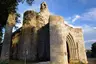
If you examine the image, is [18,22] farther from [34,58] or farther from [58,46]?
[58,46]

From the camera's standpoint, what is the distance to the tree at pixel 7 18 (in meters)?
19.4

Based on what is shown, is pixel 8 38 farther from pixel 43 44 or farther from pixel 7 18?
pixel 43 44

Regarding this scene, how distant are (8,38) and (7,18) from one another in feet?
11.0

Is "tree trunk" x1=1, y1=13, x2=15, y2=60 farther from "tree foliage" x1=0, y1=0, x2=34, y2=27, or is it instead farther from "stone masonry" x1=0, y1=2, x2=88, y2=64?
"stone masonry" x1=0, y1=2, x2=88, y2=64

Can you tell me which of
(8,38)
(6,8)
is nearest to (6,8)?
(6,8)

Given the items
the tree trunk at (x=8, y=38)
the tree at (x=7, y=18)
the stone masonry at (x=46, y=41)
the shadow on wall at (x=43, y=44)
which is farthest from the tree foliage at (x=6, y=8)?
the shadow on wall at (x=43, y=44)

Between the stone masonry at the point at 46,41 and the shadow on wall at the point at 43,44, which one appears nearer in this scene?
the stone masonry at the point at 46,41

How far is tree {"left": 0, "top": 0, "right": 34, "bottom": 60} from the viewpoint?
63.8 ft

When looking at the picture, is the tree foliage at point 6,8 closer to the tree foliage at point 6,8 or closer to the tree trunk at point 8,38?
the tree foliage at point 6,8

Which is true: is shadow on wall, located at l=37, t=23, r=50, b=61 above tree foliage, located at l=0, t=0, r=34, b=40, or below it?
below

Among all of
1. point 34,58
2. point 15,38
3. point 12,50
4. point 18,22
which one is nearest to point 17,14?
point 18,22

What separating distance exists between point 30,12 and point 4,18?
3.66m

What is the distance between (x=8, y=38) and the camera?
2047 centimetres

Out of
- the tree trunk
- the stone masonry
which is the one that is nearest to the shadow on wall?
the stone masonry
